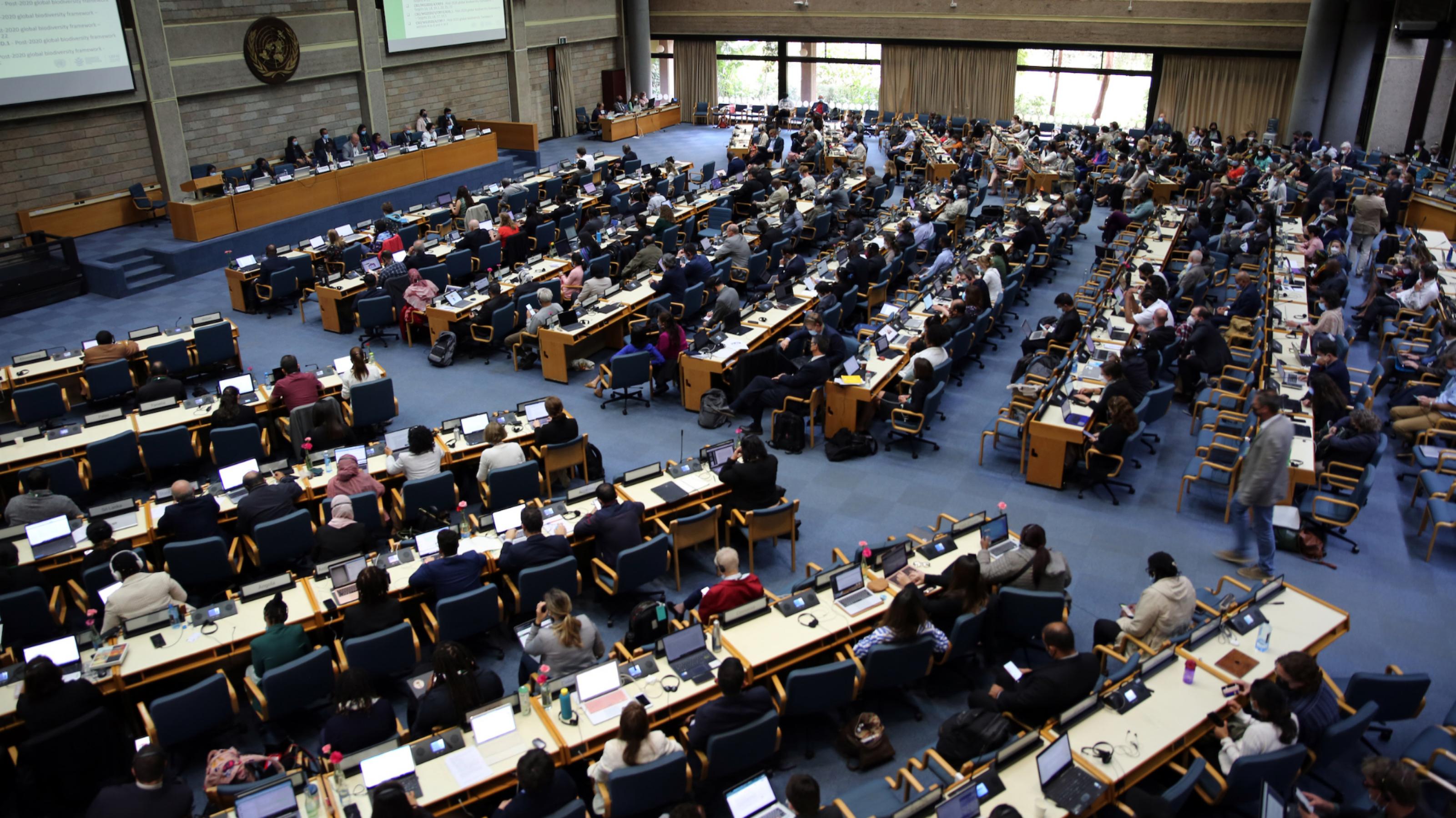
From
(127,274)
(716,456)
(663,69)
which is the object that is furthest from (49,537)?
(663,69)

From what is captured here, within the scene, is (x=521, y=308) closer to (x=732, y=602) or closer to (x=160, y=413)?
(x=160, y=413)

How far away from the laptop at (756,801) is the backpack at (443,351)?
29.9 feet

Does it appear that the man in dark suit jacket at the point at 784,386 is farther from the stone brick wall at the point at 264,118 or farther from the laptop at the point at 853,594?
the stone brick wall at the point at 264,118

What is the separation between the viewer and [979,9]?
2770cm

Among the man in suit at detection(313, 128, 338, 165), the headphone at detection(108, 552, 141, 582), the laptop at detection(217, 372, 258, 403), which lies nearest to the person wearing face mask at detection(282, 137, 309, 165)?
the man in suit at detection(313, 128, 338, 165)

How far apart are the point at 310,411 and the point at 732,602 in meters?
A: 5.62

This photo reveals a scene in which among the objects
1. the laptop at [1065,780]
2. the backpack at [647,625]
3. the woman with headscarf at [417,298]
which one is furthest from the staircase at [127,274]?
the laptop at [1065,780]

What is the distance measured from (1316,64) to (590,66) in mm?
20191

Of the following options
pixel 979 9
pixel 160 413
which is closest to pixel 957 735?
pixel 160 413

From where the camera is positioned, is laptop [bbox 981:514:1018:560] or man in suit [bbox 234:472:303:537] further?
man in suit [bbox 234:472:303:537]

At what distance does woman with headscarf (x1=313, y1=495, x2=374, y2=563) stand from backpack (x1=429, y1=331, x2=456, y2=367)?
5.35 meters

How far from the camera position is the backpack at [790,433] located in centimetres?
1071

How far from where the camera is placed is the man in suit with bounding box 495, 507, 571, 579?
7.45 m

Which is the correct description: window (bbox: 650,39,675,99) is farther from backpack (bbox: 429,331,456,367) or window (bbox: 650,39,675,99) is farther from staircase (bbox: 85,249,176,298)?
backpack (bbox: 429,331,456,367)
